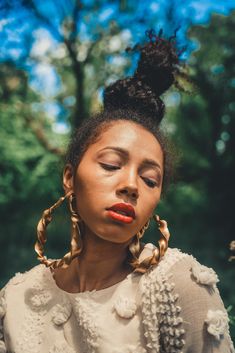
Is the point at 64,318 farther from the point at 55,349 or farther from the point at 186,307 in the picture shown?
the point at 186,307

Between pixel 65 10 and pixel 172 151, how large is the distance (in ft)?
29.7

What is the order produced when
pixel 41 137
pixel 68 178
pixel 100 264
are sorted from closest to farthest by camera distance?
1. pixel 100 264
2. pixel 68 178
3. pixel 41 137

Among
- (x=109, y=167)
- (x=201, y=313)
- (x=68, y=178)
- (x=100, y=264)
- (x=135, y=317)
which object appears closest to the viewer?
(x=201, y=313)

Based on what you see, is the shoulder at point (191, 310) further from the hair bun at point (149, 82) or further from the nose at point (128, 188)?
the hair bun at point (149, 82)

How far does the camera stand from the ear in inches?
81.0

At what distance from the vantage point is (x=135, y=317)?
5.69 ft

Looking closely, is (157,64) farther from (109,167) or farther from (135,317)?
(135,317)

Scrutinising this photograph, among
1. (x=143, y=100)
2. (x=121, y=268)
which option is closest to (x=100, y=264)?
(x=121, y=268)

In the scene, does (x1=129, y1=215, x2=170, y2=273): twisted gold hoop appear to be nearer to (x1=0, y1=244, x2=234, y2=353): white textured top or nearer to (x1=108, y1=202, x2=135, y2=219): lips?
(x1=0, y1=244, x2=234, y2=353): white textured top

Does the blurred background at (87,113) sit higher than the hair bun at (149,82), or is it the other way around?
the blurred background at (87,113)

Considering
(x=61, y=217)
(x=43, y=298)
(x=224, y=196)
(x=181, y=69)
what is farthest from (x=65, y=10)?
(x=43, y=298)

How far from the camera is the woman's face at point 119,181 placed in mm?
1753

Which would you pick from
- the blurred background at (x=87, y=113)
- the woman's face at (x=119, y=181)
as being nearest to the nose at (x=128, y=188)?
the woman's face at (x=119, y=181)

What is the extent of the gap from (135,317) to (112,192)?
1.79 ft
